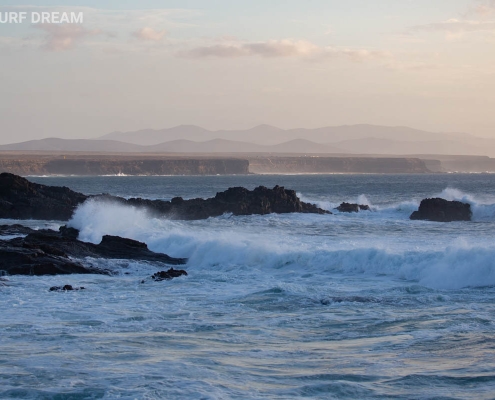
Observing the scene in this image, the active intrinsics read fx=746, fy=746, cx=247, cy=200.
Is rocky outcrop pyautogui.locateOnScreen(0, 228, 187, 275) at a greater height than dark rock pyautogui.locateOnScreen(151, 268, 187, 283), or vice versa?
rocky outcrop pyautogui.locateOnScreen(0, 228, 187, 275)

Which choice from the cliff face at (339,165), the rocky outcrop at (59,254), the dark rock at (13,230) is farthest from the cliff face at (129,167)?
the rocky outcrop at (59,254)

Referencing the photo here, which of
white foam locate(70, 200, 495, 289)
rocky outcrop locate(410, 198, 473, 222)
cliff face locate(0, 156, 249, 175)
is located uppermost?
cliff face locate(0, 156, 249, 175)

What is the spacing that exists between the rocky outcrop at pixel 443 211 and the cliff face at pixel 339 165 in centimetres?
14611

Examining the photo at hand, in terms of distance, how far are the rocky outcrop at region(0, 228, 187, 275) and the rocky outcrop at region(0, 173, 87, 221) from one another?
13788 millimetres

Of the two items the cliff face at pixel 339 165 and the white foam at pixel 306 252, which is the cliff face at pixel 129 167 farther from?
the white foam at pixel 306 252

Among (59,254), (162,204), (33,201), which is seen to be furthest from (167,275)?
(33,201)

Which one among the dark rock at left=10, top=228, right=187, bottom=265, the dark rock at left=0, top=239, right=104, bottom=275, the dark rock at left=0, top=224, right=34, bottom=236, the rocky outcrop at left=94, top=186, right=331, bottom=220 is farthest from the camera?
the rocky outcrop at left=94, top=186, right=331, bottom=220

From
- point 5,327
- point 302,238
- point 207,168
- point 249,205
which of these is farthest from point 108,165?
point 5,327

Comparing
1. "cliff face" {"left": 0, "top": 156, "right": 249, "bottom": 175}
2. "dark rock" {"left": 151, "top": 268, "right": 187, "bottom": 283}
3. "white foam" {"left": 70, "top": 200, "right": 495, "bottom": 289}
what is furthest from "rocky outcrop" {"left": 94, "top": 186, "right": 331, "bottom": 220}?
"cliff face" {"left": 0, "top": 156, "right": 249, "bottom": 175}

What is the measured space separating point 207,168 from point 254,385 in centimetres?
15435

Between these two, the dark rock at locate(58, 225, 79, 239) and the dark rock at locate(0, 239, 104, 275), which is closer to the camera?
the dark rock at locate(0, 239, 104, 275)

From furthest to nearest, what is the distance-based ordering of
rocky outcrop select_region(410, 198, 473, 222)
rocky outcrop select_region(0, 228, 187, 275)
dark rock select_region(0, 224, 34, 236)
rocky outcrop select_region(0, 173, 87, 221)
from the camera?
rocky outcrop select_region(0, 173, 87, 221) < rocky outcrop select_region(410, 198, 473, 222) < dark rock select_region(0, 224, 34, 236) < rocky outcrop select_region(0, 228, 187, 275)

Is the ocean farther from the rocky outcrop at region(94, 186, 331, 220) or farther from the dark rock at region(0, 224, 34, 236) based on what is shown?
the rocky outcrop at region(94, 186, 331, 220)

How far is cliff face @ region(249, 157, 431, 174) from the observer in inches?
7101
